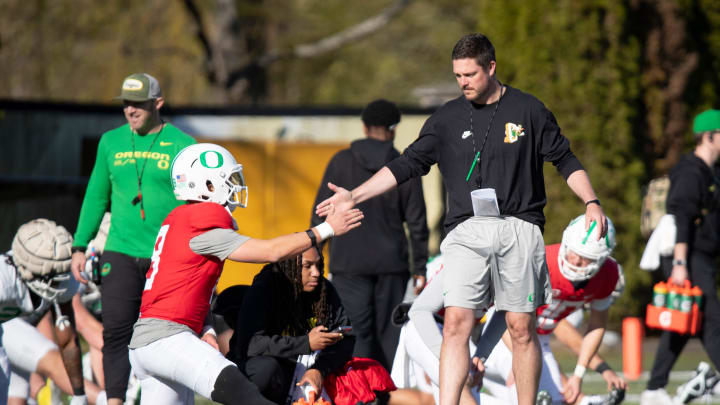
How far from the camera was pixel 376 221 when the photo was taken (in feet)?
26.2

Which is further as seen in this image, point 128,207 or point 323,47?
point 323,47

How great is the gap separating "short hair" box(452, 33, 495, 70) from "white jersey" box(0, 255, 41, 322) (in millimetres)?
3025

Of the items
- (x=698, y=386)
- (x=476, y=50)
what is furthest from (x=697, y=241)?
(x=476, y=50)

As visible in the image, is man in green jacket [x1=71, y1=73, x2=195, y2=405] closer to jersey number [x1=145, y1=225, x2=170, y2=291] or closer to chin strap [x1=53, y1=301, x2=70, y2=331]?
chin strap [x1=53, y1=301, x2=70, y2=331]

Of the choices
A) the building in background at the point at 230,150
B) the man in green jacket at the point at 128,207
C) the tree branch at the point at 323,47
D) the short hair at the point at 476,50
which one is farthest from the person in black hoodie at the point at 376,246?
the tree branch at the point at 323,47

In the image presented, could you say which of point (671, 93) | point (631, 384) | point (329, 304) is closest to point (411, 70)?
point (671, 93)

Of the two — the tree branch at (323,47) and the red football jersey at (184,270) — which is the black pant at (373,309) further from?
the tree branch at (323,47)

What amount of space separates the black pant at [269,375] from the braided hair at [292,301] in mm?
208

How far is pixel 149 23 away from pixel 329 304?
16.5m

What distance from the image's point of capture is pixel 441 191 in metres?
13.9

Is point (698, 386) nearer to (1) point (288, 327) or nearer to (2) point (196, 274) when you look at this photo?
(1) point (288, 327)

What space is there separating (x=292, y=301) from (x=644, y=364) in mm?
6274

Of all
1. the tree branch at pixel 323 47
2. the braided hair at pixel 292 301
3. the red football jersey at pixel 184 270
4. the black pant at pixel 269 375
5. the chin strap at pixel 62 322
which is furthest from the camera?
the tree branch at pixel 323 47

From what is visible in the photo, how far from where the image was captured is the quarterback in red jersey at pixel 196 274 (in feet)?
17.3
